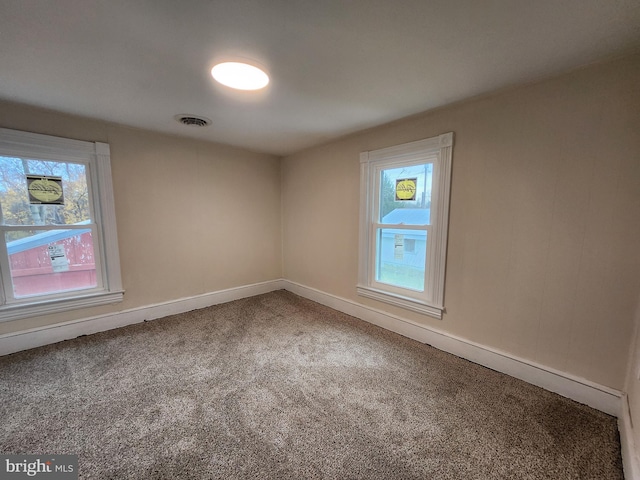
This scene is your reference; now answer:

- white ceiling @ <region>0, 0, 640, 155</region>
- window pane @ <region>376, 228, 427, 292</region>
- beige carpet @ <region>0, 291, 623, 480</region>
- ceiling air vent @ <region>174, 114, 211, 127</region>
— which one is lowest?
beige carpet @ <region>0, 291, 623, 480</region>

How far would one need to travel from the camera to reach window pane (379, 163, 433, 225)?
98.4 inches

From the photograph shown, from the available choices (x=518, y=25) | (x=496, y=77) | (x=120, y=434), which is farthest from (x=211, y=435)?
(x=496, y=77)

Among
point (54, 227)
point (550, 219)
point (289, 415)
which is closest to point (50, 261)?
point (54, 227)

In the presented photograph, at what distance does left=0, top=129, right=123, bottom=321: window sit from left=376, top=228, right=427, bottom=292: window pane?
115 inches

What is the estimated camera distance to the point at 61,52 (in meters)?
1.47

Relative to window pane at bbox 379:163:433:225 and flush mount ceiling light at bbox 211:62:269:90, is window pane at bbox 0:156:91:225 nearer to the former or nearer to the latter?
flush mount ceiling light at bbox 211:62:269:90

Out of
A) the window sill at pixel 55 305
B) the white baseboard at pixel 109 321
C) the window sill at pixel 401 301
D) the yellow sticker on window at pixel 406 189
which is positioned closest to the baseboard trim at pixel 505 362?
the window sill at pixel 401 301

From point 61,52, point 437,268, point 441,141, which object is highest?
point 61,52

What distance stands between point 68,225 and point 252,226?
1988 millimetres

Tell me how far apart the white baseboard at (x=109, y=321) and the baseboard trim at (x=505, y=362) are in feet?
5.88

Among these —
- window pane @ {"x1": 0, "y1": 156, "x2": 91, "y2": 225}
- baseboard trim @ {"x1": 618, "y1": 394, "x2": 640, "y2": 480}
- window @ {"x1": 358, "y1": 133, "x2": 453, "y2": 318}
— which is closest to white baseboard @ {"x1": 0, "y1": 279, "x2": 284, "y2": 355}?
window pane @ {"x1": 0, "y1": 156, "x2": 91, "y2": 225}

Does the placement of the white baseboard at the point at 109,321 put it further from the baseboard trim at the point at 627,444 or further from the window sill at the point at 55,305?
the baseboard trim at the point at 627,444

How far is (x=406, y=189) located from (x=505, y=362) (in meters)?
1.71

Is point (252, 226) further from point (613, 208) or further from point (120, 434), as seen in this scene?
point (613, 208)
